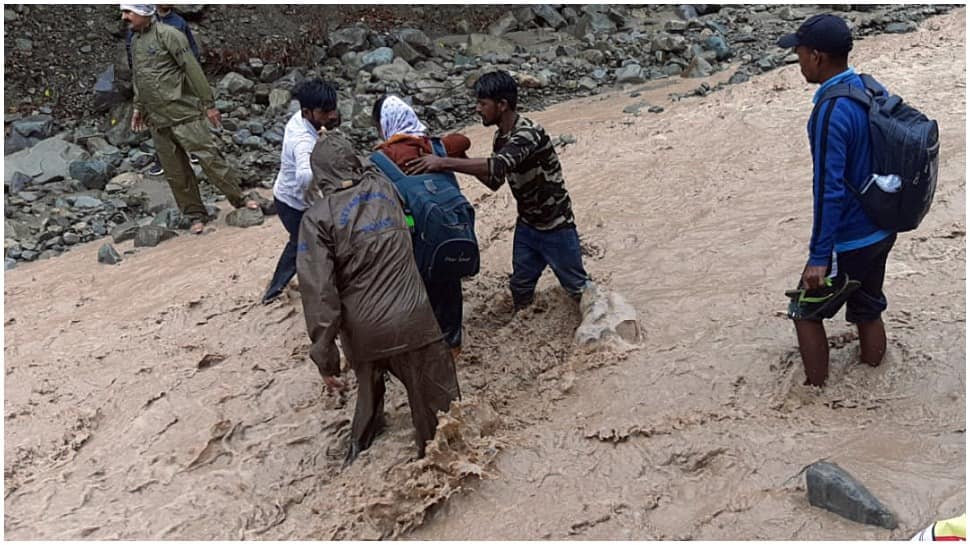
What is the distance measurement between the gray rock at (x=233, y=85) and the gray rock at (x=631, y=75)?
15.3 feet

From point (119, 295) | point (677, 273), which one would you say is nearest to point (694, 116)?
point (677, 273)

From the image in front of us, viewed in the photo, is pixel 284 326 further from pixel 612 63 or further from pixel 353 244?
pixel 612 63


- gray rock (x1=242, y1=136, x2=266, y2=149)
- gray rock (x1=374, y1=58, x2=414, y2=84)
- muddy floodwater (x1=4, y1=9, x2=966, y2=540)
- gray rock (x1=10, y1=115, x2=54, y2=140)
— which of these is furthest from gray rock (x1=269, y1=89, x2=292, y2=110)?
muddy floodwater (x1=4, y1=9, x2=966, y2=540)

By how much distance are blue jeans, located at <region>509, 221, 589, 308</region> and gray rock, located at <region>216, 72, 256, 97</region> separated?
24.0 ft

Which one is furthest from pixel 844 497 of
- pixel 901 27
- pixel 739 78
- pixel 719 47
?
pixel 901 27

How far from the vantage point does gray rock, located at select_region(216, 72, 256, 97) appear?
35.0 feet

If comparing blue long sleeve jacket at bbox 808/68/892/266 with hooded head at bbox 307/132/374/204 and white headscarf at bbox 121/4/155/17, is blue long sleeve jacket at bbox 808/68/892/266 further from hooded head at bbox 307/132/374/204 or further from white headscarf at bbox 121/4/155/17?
white headscarf at bbox 121/4/155/17

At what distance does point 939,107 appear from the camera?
672 cm

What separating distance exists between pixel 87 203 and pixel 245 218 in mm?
2025

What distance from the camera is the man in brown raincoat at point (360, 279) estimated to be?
3156mm

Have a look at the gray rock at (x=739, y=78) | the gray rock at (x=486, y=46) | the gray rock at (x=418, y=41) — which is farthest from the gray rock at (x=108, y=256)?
the gray rock at (x=486, y=46)

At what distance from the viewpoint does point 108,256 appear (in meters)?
6.43

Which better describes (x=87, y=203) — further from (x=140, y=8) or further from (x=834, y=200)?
(x=834, y=200)

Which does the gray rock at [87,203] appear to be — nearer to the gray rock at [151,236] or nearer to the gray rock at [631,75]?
the gray rock at [151,236]
